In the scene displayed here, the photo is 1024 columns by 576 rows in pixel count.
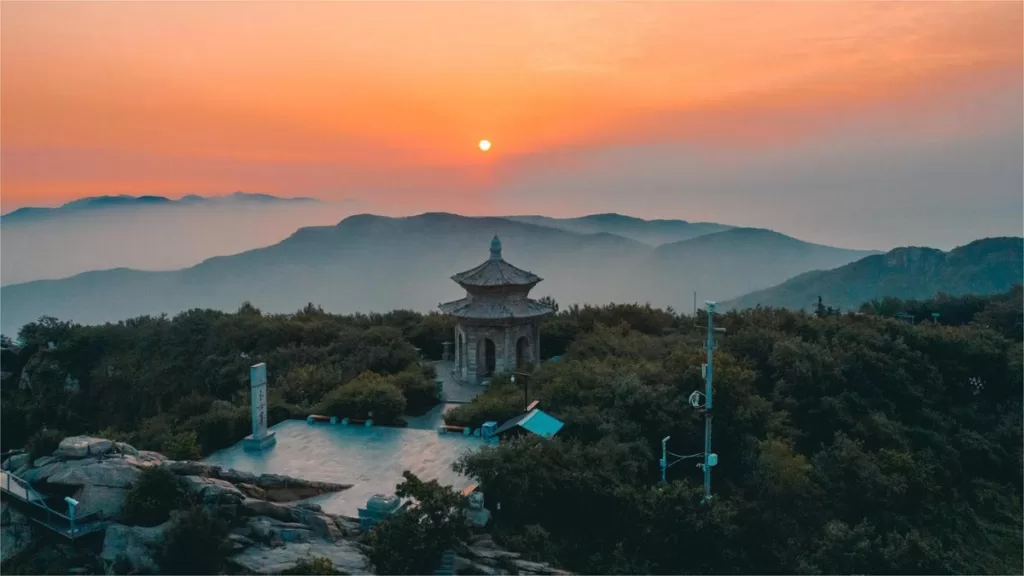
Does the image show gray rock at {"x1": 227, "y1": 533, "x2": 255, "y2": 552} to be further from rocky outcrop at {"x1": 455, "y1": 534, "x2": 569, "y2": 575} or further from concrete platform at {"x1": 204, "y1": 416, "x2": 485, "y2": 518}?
rocky outcrop at {"x1": 455, "y1": 534, "x2": 569, "y2": 575}

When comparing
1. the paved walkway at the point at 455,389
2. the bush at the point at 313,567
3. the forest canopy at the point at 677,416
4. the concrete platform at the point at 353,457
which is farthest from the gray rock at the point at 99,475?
the paved walkway at the point at 455,389

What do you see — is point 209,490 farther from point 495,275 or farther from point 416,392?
point 495,275

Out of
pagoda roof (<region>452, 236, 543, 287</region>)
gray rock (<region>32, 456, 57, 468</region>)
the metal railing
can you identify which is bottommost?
the metal railing

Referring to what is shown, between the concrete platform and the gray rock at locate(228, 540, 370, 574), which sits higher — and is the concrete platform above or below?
above

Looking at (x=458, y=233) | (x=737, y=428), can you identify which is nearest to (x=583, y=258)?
(x=458, y=233)

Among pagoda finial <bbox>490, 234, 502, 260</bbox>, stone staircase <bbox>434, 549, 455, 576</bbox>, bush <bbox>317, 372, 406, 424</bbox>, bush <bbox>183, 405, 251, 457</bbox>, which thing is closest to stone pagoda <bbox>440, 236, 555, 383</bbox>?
pagoda finial <bbox>490, 234, 502, 260</bbox>

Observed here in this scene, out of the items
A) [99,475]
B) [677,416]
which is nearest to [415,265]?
[677,416]
